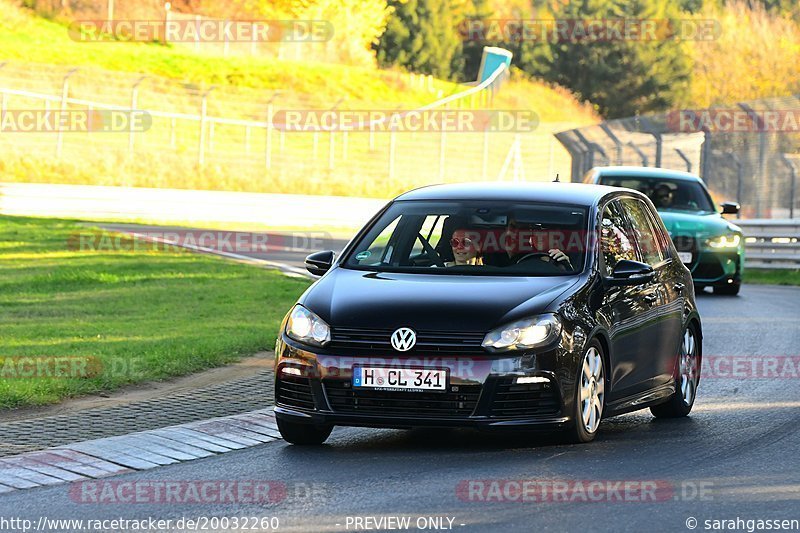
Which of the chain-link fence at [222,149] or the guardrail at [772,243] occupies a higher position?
the guardrail at [772,243]

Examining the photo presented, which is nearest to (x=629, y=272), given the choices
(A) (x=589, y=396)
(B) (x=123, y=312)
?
(A) (x=589, y=396)

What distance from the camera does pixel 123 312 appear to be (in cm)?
1667

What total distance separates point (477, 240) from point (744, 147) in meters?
21.1

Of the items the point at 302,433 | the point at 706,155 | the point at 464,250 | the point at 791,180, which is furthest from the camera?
the point at 706,155

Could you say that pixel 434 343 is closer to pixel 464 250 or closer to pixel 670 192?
pixel 464 250

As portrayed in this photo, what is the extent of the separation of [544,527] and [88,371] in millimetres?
5616

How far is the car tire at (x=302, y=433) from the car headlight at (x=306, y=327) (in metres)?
0.52

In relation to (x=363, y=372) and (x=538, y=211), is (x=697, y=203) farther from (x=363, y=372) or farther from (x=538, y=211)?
(x=363, y=372)

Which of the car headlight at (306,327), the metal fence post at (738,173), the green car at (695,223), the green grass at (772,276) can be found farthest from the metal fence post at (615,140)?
the car headlight at (306,327)

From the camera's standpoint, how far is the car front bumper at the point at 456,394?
836 centimetres

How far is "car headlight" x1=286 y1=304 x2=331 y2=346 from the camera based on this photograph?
862 centimetres

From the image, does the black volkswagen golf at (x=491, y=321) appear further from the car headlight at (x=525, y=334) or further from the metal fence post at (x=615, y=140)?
the metal fence post at (x=615, y=140)

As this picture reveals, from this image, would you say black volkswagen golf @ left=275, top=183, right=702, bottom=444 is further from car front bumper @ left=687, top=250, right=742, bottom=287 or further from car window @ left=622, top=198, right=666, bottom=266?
car front bumper @ left=687, top=250, right=742, bottom=287

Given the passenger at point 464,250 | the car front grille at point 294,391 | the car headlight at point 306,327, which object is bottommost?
the car front grille at point 294,391
